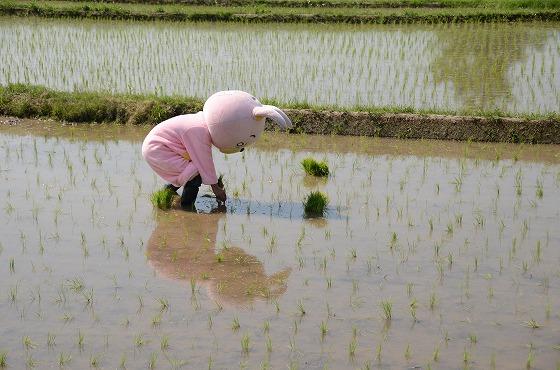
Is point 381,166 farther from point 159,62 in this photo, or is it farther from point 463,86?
point 159,62

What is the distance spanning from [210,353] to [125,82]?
6.04 meters

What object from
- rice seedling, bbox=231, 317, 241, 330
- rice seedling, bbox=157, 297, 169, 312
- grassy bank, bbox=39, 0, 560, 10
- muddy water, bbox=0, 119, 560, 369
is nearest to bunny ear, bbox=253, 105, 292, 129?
muddy water, bbox=0, 119, 560, 369

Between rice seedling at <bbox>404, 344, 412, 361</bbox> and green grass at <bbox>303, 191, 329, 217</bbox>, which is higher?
green grass at <bbox>303, 191, 329, 217</bbox>

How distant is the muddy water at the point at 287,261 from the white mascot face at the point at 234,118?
0.47 metres

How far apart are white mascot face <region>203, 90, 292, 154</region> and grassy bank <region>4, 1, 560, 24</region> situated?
26.0 feet

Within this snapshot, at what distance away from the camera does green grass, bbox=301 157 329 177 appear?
656 centimetres

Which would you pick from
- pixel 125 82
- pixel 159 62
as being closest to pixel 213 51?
pixel 159 62

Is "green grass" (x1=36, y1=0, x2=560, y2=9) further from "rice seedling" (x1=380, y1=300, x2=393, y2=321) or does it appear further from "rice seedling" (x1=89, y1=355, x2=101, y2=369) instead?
"rice seedling" (x1=89, y1=355, x2=101, y2=369)

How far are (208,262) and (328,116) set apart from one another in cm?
315

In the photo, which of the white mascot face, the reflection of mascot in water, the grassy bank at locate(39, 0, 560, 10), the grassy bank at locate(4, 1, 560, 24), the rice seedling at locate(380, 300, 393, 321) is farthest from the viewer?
the grassy bank at locate(39, 0, 560, 10)

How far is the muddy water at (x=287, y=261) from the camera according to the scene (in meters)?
3.88

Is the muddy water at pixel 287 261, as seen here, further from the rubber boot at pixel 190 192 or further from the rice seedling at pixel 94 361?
the rubber boot at pixel 190 192

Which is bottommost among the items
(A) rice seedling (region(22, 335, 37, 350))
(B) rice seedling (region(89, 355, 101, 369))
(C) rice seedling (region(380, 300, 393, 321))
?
(B) rice seedling (region(89, 355, 101, 369))

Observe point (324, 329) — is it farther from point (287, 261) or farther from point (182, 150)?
point (182, 150)
